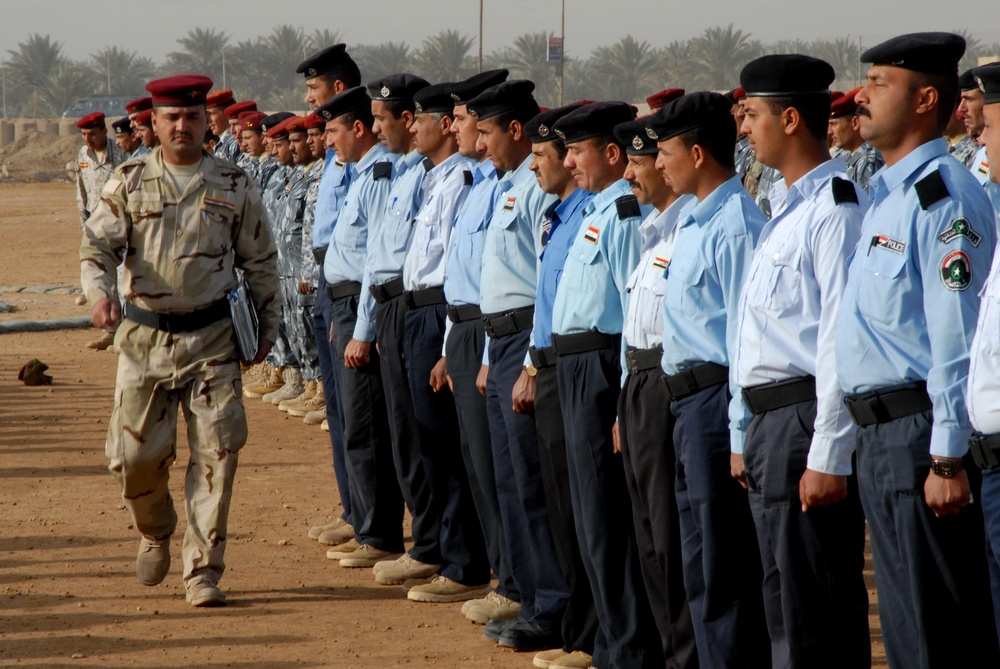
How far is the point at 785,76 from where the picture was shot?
4.03 metres

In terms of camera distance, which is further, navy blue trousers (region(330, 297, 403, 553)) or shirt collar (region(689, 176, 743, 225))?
navy blue trousers (region(330, 297, 403, 553))

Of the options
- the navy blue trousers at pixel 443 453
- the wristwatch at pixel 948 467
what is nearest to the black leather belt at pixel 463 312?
the navy blue trousers at pixel 443 453

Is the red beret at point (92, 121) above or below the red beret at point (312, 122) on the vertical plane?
above

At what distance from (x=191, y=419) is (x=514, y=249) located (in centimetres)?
184

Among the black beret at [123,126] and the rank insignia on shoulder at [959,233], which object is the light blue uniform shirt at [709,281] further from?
the black beret at [123,126]

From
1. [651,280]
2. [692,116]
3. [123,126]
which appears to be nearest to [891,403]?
[651,280]

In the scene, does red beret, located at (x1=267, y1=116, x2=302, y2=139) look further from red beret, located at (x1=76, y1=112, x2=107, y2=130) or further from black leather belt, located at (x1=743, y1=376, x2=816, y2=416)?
black leather belt, located at (x1=743, y1=376, x2=816, y2=416)

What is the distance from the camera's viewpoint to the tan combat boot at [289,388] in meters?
11.9

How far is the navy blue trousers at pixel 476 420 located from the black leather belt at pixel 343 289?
4.15ft

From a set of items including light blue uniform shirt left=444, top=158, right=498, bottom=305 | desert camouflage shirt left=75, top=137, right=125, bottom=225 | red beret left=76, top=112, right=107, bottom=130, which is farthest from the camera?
desert camouflage shirt left=75, top=137, right=125, bottom=225

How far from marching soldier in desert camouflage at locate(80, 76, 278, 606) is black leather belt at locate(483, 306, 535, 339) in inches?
52.6

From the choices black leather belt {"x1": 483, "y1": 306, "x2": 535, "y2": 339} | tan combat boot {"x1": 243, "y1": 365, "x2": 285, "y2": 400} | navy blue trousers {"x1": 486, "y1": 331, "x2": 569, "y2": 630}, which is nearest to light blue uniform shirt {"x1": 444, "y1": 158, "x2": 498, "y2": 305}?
black leather belt {"x1": 483, "y1": 306, "x2": 535, "y2": 339}

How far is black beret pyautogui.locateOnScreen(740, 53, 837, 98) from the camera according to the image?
159 inches

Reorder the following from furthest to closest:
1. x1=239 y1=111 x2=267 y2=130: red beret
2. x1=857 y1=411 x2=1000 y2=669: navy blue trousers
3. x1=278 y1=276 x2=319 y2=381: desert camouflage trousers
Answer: x1=239 y1=111 x2=267 y2=130: red beret → x1=278 y1=276 x2=319 y2=381: desert camouflage trousers → x1=857 y1=411 x2=1000 y2=669: navy blue trousers
